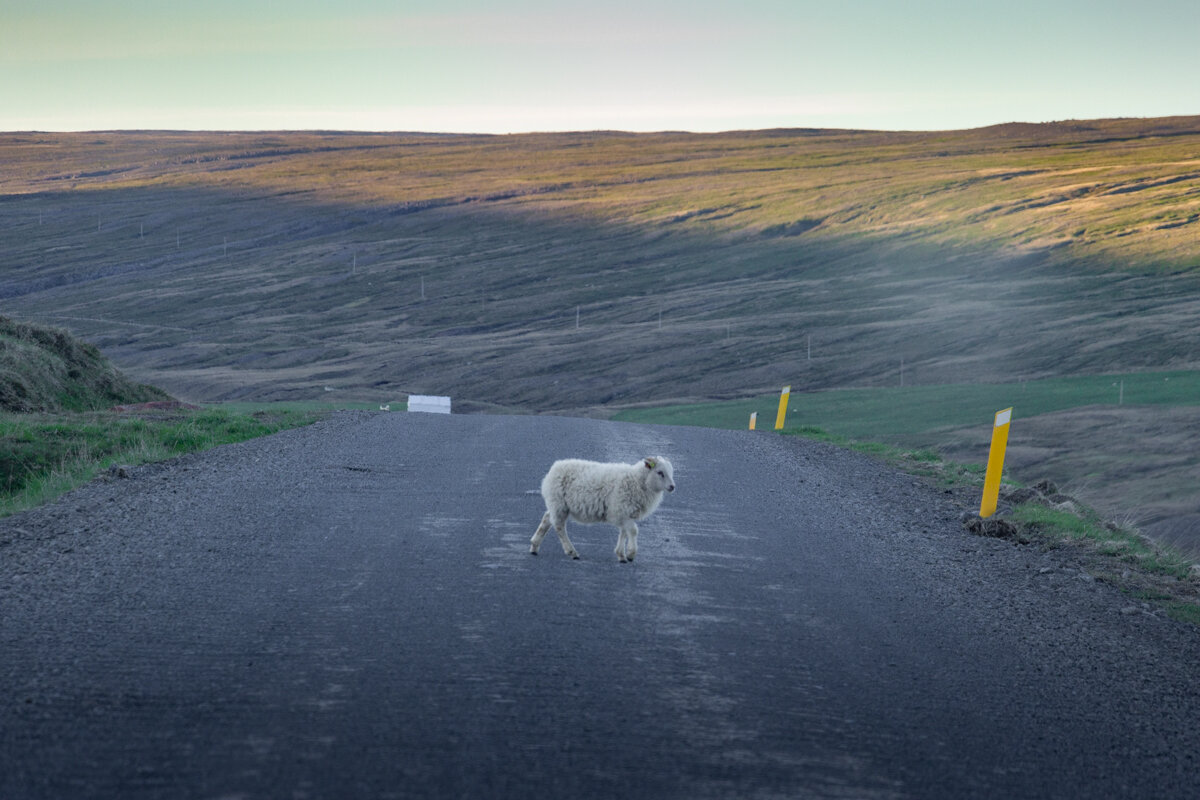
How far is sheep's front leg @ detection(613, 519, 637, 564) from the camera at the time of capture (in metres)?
9.11

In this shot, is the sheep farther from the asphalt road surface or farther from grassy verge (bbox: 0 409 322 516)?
grassy verge (bbox: 0 409 322 516)

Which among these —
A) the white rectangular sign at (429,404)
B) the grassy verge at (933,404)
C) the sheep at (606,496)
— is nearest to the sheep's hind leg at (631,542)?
the sheep at (606,496)

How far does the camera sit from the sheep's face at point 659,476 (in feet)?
30.0

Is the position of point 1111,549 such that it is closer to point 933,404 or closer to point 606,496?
point 606,496

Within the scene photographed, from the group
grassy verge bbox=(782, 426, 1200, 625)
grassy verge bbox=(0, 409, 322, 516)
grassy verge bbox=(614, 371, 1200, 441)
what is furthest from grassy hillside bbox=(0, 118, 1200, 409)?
grassy verge bbox=(782, 426, 1200, 625)

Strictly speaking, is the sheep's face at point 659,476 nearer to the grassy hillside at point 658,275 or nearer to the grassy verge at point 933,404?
the grassy hillside at point 658,275

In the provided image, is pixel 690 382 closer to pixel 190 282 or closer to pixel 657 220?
pixel 657 220

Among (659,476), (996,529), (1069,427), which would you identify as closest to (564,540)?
(659,476)

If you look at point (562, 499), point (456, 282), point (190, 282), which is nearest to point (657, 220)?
point (456, 282)

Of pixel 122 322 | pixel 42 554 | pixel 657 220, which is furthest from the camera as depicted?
pixel 657 220

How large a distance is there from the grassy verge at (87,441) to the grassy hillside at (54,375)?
2.28 m

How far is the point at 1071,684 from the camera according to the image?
612 centimetres

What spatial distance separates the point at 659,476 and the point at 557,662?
3.36m

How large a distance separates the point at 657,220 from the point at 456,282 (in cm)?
3069
